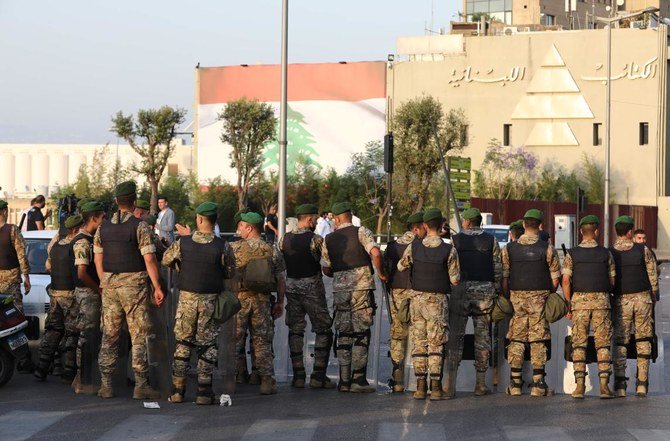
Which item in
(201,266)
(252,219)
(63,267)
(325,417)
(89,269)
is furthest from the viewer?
(63,267)

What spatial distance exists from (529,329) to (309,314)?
220 cm

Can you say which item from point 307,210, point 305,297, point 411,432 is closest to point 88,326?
point 305,297

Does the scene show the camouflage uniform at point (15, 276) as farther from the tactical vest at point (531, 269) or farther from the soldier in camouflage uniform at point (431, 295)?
the tactical vest at point (531, 269)

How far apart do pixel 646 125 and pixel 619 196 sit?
14.1 feet

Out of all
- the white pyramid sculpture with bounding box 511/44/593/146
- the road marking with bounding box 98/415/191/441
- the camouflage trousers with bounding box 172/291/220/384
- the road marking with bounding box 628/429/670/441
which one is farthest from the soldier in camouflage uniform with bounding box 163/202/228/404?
the white pyramid sculpture with bounding box 511/44/593/146

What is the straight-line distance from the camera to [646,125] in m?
72.8

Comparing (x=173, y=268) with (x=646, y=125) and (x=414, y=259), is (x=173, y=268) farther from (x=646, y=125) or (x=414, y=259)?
(x=646, y=125)

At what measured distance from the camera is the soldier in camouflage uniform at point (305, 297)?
42.0 ft

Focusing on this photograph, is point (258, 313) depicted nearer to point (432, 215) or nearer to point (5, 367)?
point (432, 215)

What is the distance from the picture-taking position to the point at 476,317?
12.6m

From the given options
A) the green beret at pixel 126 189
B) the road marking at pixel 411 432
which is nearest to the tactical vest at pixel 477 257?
the road marking at pixel 411 432

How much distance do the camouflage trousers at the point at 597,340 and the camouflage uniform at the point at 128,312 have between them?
4173mm

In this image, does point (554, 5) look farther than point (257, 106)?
Yes

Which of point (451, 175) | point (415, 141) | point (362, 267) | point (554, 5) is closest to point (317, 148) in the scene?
point (415, 141)
